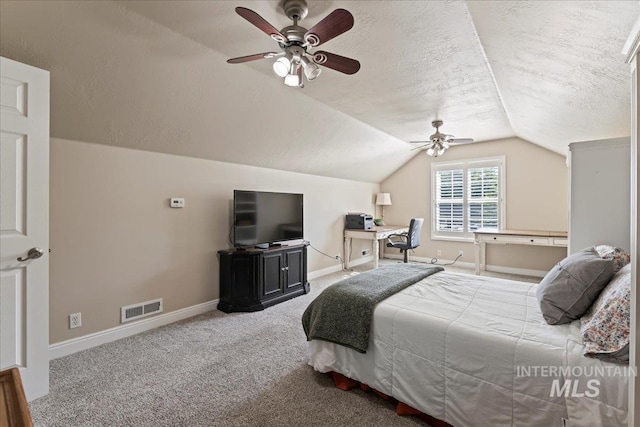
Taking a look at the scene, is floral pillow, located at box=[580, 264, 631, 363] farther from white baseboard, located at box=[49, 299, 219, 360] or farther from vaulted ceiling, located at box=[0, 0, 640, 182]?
white baseboard, located at box=[49, 299, 219, 360]

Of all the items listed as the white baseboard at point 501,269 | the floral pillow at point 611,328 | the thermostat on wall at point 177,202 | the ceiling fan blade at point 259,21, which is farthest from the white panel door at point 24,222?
the white baseboard at point 501,269

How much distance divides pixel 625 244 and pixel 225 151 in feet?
12.5

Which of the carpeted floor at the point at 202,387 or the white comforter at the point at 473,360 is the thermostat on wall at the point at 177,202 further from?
the white comforter at the point at 473,360

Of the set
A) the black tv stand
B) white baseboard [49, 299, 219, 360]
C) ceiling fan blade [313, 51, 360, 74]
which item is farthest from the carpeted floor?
ceiling fan blade [313, 51, 360, 74]

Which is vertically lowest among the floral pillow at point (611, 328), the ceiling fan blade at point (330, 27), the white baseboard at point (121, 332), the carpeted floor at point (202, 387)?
the carpeted floor at point (202, 387)

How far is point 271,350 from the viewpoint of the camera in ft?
8.13

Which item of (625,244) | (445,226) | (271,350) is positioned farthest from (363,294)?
(445,226)

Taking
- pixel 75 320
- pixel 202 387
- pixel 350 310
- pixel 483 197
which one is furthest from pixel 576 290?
pixel 483 197

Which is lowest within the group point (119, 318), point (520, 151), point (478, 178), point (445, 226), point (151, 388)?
point (151, 388)

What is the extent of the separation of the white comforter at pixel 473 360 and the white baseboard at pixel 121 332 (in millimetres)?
1861

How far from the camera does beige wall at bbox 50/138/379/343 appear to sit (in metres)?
2.43

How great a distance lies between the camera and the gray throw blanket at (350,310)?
71.7 inches

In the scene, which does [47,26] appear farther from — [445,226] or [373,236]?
[445,226]

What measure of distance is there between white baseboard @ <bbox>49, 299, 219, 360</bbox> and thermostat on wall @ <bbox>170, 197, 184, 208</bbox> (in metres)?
1.16
